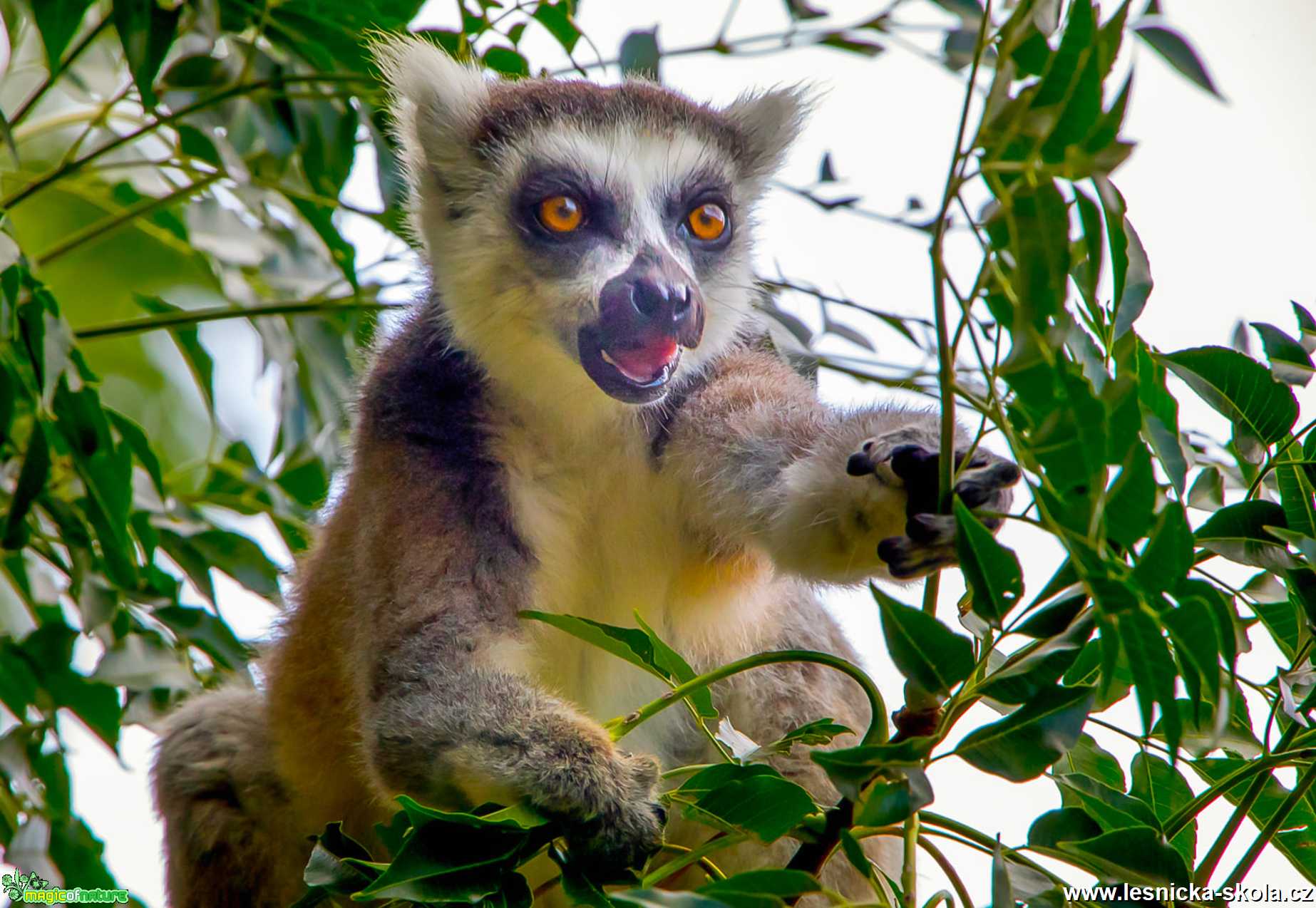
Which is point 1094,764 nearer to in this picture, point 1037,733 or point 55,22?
point 1037,733

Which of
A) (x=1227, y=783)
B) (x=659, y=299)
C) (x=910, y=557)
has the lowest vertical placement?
(x=1227, y=783)

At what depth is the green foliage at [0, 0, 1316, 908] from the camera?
3.28ft

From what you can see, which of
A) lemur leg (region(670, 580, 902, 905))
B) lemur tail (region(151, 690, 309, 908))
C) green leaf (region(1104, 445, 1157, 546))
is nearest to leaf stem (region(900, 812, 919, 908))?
green leaf (region(1104, 445, 1157, 546))

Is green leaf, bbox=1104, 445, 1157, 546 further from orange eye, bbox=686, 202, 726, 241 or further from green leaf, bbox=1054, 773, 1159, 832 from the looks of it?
orange eye, bbox=686, 202, 726, 241

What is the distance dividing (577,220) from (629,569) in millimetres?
687

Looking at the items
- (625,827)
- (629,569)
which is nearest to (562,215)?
(629,569)

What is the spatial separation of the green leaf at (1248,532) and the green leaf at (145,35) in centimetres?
183

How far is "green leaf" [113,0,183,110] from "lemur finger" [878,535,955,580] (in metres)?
1.50

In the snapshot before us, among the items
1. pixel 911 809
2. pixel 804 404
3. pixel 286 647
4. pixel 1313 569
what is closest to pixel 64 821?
pixel 286 647

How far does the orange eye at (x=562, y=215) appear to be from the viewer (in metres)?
2.46

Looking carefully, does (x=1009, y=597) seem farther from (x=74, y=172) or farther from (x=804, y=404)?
(x=74, y=172)

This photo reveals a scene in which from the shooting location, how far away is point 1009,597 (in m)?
1.11

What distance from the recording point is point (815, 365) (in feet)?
8.93

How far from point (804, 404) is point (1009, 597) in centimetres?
131
